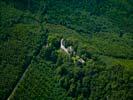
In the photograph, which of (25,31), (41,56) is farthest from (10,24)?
(41,56)

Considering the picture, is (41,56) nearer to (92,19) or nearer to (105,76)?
(105,76)

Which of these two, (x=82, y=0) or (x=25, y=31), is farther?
(x=82, y=0)

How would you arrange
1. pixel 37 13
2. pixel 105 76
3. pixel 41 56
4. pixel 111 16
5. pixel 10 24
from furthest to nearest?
pixel 111 16 < pixel 37 13 < pixel 10 24 < pixel 41 56 < pixel 105 76

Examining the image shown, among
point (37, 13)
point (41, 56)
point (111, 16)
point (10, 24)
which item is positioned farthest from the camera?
point (111, 16)

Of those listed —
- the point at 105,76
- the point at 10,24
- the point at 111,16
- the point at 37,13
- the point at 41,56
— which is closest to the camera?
the point at 105,76

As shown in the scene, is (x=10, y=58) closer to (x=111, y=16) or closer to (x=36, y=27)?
(x=36, y=27)

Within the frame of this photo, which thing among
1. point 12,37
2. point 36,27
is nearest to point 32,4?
point 36,27
